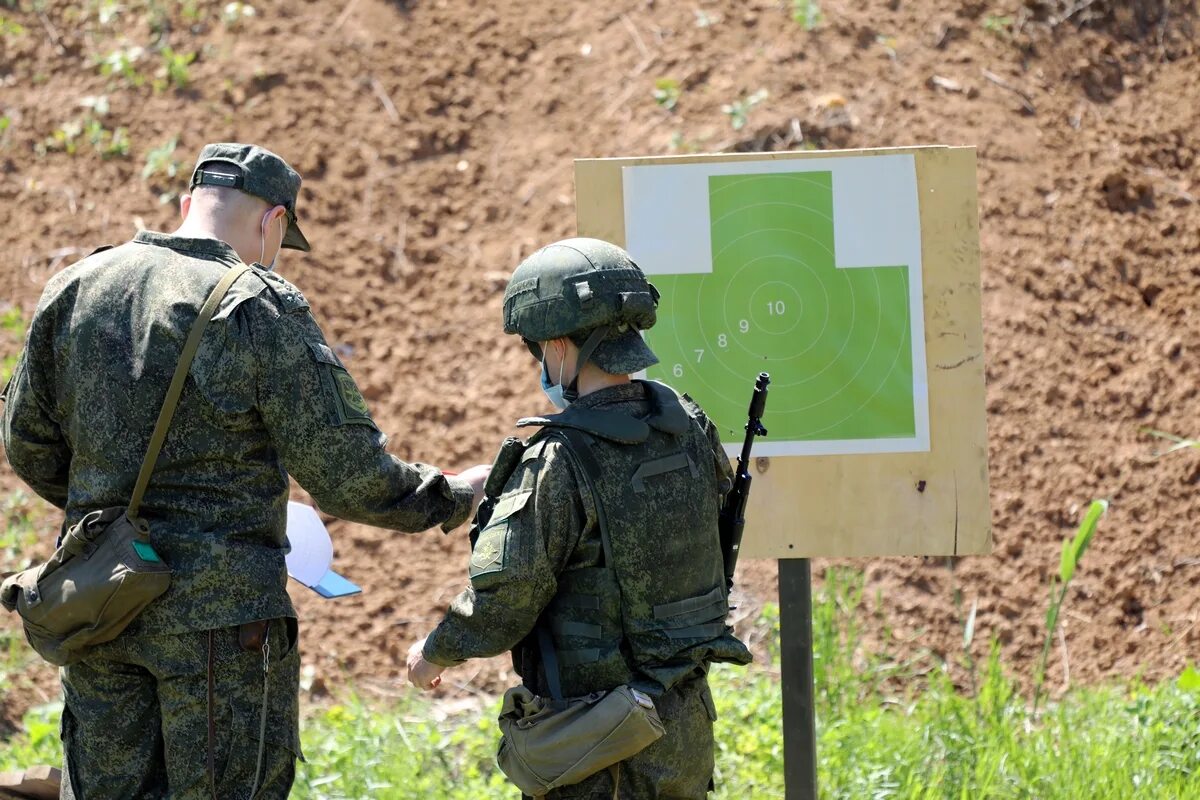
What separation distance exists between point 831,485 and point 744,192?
81 centimetres

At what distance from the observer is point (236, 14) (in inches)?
272

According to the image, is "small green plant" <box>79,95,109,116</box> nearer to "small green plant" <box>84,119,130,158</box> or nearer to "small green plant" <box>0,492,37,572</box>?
"small green plant" <box>84,119,130,158</box>

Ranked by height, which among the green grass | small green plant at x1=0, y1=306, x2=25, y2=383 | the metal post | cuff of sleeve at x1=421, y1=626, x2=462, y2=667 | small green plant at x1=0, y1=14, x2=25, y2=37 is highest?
small green plant at x1=0, y1=14, x2=25, y2=37

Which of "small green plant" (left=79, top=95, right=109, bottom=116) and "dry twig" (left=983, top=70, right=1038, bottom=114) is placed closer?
"dry twig" (left=983, top=70, right=1038, bottom=114)

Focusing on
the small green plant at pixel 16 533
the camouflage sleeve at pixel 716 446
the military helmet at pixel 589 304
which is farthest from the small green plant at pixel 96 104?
the camouflage sleeve at pixel 716 446

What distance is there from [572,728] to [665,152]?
393cm

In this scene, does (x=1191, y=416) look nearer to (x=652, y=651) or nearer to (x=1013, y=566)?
(x=1013, y=566)

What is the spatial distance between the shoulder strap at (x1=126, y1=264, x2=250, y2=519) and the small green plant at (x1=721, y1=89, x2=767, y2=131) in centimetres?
379

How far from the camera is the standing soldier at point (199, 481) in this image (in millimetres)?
2547

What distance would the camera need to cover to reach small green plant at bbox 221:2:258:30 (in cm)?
691

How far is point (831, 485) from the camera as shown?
3.44m

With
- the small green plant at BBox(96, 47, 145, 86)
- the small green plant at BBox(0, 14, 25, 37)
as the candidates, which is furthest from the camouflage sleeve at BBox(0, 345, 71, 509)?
the small green plant at BBox(0, 14, 25, 37)

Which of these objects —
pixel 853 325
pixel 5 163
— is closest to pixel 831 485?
pixel 853 325

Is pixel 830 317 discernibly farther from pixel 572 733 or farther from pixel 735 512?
pixel 572 733
